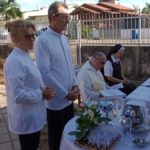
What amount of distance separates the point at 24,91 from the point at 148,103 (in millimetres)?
979

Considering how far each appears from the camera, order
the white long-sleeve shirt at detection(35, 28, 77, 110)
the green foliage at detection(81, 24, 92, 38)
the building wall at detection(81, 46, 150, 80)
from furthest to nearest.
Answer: the green foliage at detection(81, 24, 92, 38)
the building wall at detection(81, 46, 150, 80)
the white long-sleeve shirt at detection(35, 28, 77, 110)

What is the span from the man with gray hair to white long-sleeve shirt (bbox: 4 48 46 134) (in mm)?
372

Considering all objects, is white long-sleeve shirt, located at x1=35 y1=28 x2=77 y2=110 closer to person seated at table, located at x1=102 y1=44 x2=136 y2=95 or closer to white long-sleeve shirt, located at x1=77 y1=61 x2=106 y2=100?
white long-sleeve shirt, located at x1=77 y1=61 x2=106 y2=100

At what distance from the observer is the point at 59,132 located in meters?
3.35

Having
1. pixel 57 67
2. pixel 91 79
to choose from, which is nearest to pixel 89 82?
pixel 91 79

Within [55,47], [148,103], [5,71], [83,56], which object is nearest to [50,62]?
[55,47]

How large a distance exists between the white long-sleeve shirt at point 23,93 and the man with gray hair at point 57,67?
0.37 meters

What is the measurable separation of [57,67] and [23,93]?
0.68 m

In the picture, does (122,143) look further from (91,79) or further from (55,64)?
(91,79)

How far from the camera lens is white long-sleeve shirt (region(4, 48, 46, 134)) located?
257 centimetres

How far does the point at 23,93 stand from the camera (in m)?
2.58

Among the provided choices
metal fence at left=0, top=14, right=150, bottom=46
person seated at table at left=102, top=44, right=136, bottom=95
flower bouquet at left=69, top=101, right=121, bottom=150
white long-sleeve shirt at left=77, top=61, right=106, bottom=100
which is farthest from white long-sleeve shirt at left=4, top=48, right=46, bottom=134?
metal fence at left=0, top=14, right=150, bottom=46

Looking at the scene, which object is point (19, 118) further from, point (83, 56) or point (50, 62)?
point (83, 56)

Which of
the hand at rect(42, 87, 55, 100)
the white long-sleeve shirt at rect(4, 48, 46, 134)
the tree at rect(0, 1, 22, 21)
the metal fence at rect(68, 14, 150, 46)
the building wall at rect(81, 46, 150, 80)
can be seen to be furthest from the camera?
the tree at rect(0, 1, 22, 21)
